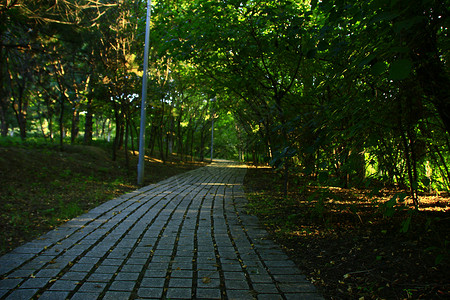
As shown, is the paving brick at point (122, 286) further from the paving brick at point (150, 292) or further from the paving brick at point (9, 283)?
the paving brick at point (9, 283)

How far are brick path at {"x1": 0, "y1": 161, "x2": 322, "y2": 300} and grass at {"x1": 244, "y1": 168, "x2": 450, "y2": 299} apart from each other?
0.28 m

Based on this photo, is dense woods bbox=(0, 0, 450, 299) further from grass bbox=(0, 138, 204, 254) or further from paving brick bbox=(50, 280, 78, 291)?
paving brick bbox=(50, 280, 78, 291)

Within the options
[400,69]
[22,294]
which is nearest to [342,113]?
[400,69]

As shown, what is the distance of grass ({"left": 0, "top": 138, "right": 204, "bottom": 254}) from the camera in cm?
438

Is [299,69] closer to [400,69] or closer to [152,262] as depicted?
[152,262]

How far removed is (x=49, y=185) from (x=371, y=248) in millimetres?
7244

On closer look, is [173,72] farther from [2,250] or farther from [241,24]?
[2,250]

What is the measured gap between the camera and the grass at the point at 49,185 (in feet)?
14.4

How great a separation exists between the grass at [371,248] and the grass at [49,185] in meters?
3.45

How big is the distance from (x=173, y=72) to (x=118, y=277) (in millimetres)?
13125

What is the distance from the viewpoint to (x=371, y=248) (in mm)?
3217

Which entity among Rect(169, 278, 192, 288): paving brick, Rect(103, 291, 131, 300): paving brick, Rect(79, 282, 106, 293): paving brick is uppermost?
Rect(169, 278, 192, 288): paving brick

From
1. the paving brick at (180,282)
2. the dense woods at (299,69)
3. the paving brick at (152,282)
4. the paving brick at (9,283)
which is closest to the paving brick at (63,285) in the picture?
the paving brick at (9,283)

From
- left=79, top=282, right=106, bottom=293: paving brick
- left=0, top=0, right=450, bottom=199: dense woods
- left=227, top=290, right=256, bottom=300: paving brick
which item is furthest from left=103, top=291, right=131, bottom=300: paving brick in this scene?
left=0, top=0, right=450, bottom=199: dense woods
